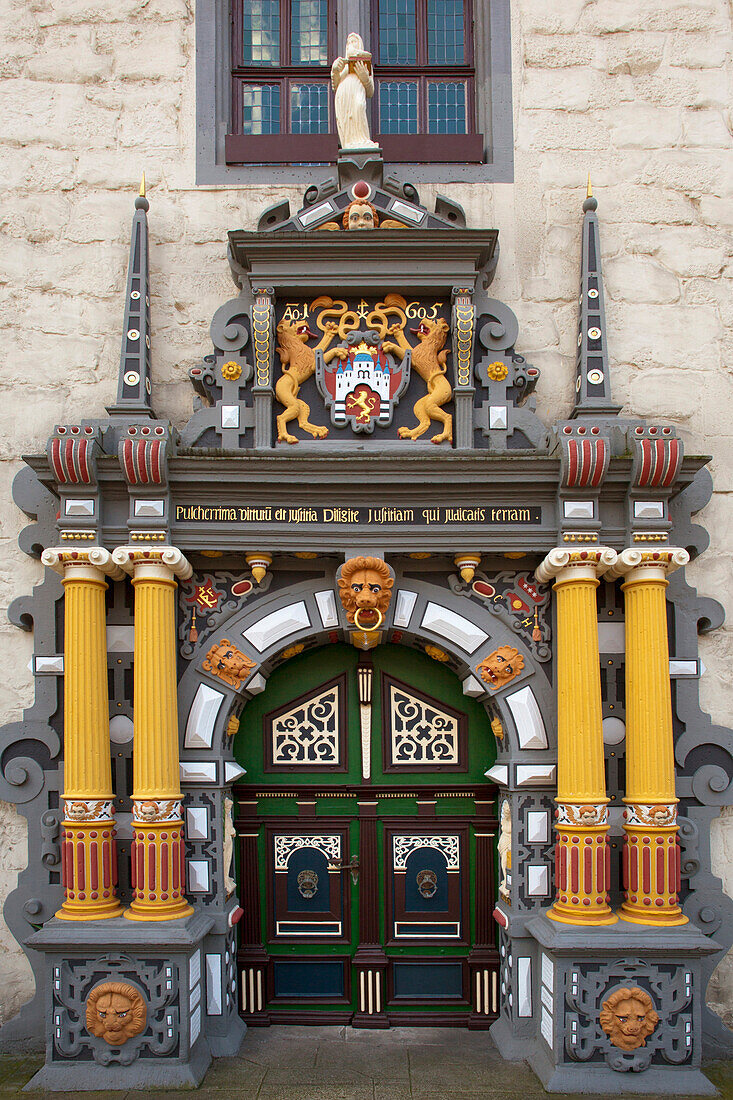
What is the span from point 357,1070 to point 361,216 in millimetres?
5998

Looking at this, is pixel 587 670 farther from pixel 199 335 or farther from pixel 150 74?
pixel 150 74

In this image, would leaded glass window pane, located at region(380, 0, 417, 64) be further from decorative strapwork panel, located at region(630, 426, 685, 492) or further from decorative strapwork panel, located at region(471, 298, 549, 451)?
decorative strapwork panel, located at region(630, 426, 685, 492)

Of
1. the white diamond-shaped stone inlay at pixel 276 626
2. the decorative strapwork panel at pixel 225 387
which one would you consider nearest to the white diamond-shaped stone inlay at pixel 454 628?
the white diamond-shaped stone inlay at pixel 276 626

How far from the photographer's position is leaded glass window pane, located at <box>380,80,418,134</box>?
23.2 feet

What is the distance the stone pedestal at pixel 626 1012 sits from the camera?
5398 millimetres

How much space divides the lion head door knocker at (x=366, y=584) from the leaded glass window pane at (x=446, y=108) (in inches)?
149

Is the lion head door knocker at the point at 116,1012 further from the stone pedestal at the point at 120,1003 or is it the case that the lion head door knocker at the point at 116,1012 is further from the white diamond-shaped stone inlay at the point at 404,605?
the white diamond-shaped stone inlay at the point at 404,605

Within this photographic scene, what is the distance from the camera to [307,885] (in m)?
6.46

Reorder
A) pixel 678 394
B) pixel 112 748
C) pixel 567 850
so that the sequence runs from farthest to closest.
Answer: pixel 678 394 < pixel 112 748 < pixel 567 850

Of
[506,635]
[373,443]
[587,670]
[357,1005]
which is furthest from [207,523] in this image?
[357,1005]

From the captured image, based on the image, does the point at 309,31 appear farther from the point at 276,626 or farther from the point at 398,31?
the point at 276,626

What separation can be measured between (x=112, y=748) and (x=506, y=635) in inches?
116

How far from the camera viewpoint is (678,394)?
654cm

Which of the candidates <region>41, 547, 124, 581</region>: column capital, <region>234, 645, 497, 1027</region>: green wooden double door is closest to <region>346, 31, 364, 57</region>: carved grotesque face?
<region>41, 547, 124, 581</region>: column capital
